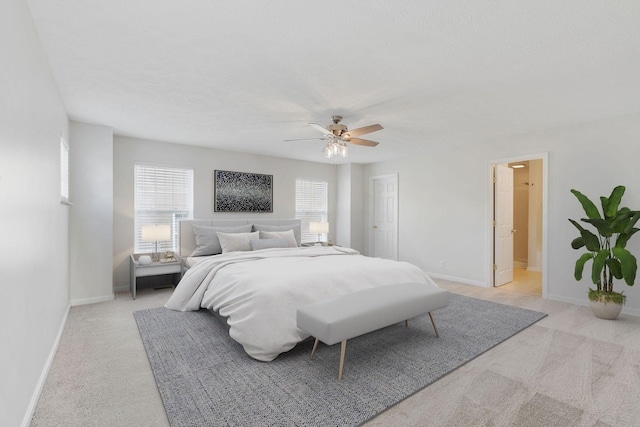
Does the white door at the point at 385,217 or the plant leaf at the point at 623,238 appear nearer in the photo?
the plant leaf at the point at 623,238

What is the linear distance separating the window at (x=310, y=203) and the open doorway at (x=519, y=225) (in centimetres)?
335

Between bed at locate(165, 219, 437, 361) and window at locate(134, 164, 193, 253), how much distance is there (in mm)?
830

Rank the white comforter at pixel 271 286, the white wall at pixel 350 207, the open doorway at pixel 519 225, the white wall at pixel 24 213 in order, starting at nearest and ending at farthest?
the white wall at pixel 24 213
the white comforter at pixel 271 286
the open doorway at pixel 519 225
the white wall at pixel 350 207

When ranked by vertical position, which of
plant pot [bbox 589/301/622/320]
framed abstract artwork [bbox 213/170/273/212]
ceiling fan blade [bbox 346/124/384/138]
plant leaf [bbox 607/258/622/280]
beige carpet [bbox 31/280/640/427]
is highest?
ceiling fan blade [bbox 346/124/384/138]

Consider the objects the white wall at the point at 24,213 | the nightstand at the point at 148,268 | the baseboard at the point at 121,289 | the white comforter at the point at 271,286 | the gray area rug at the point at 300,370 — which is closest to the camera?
the white wall at the point at 24,213

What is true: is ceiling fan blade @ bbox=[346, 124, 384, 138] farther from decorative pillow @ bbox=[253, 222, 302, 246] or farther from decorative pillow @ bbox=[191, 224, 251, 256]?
decorative pillow @ bbox=[191, 224, 251, 256]

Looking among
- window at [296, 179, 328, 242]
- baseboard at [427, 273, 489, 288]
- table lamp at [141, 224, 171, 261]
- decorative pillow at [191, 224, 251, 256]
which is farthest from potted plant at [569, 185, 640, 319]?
table lamp at [141, 224, 171, 261]

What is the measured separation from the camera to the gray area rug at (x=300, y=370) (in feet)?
6.20

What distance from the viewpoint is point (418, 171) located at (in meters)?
Answer: 6.03

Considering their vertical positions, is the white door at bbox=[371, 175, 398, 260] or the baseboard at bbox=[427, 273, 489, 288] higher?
the white door at bbox=[371, 175, 398, 260]

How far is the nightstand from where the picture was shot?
4301 millimetres

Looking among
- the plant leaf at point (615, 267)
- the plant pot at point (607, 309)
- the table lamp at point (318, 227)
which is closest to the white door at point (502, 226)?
the plant pot at point (607, 309)

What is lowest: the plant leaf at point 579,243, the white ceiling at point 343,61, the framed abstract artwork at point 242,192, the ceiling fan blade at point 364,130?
the plant leaf at point 579,243

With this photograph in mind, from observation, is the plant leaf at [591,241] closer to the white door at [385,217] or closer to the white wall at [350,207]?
the white door at [385,217]
